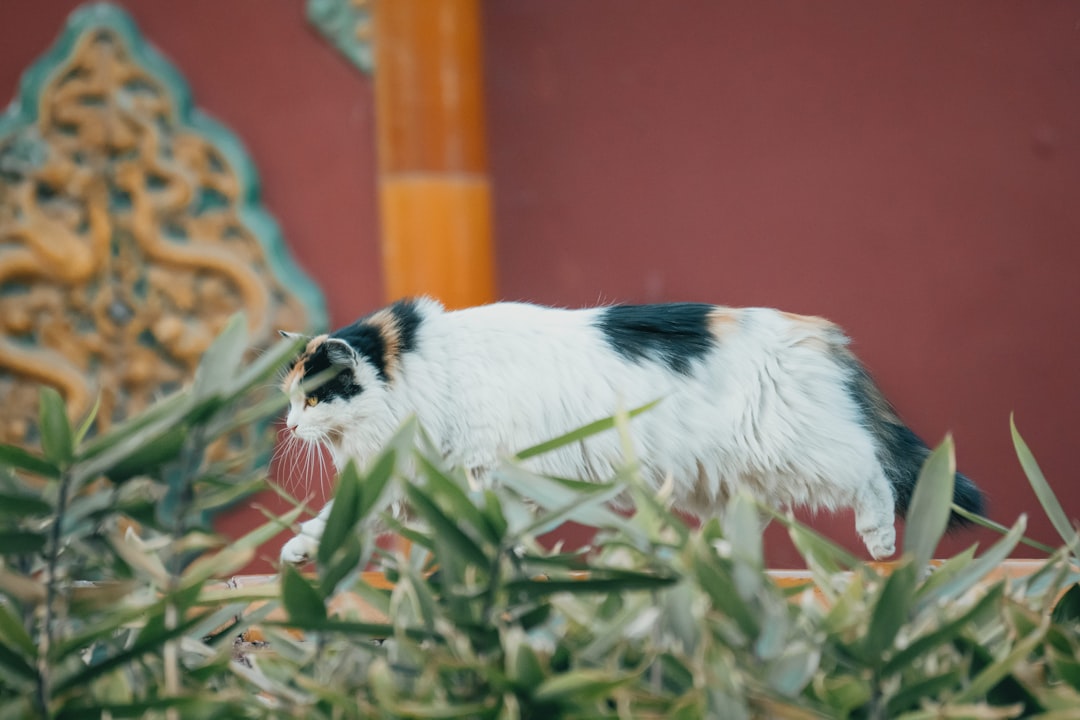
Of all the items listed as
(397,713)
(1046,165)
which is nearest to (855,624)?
(397,713)

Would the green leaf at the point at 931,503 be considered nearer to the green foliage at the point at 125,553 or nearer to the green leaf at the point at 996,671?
the green leaf at the point at 996,671

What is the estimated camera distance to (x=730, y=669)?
0.35m

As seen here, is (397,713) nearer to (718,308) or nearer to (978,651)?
(978,651)

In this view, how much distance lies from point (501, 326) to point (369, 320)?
0.11 meters

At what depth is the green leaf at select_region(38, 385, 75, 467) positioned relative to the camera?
377mm

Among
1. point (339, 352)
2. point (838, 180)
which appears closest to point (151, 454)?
point (339, 352)

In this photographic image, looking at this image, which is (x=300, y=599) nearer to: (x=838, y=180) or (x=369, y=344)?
(x=369, y=344)

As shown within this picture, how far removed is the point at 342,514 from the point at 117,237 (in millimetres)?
1608

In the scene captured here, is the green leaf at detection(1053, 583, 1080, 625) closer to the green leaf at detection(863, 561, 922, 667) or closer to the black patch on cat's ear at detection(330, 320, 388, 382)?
the green leaf at detection(863, 561, 922, 667)

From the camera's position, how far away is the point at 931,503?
1.35ft

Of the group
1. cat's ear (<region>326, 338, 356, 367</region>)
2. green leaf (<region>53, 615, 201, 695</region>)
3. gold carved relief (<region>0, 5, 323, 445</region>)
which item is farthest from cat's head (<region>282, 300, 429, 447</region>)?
gold carved relief (<region>0, 5, 323, 445</region>)

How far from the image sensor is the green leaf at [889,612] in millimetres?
357

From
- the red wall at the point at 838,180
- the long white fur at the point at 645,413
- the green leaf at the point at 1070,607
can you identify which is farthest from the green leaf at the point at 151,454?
the red wall at the point at 838,180

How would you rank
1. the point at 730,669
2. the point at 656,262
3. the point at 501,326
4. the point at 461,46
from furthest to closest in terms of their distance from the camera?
1. the point at 656,262
2. the point at 461,46
3. the point at 501,326
4. the point at 730,669
